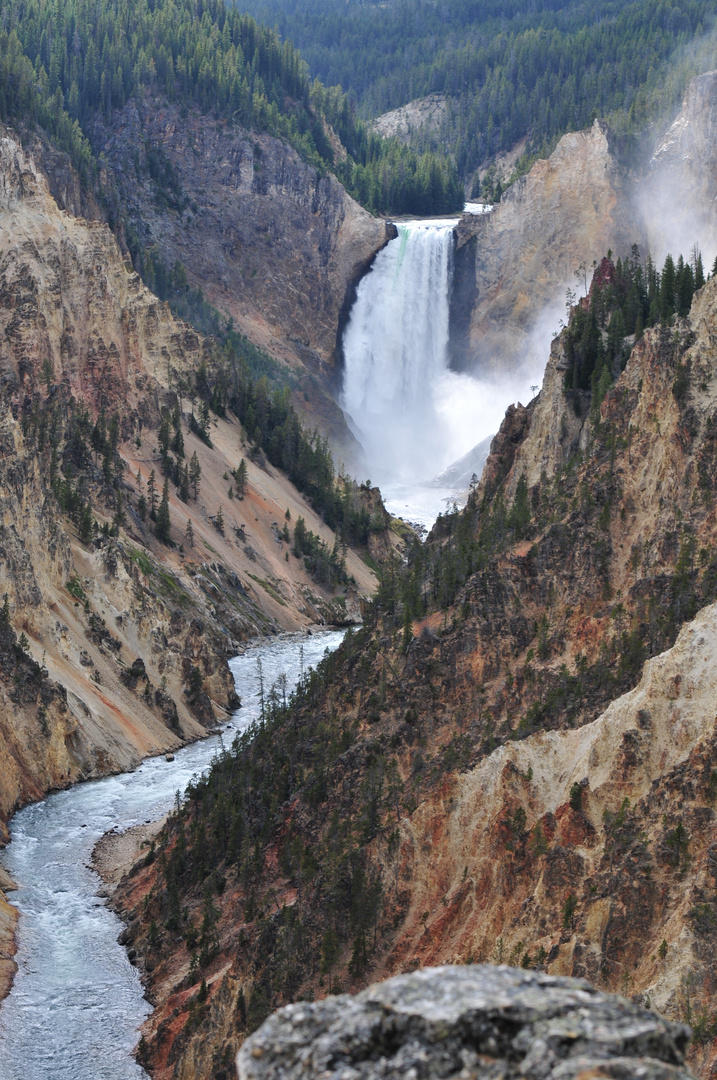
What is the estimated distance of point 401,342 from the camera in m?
182

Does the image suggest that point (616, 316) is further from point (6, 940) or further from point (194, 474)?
point (194, 474)

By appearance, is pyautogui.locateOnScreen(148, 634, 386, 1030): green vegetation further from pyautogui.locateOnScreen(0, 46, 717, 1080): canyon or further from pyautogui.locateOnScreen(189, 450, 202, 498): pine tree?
pyautogui.locateOnScreen(189, 450, 202, 498): pine tree

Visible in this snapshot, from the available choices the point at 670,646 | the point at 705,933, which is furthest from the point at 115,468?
the point at 705,933

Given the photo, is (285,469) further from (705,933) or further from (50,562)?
(705,933)

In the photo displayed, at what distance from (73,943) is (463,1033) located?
3033 centimetres

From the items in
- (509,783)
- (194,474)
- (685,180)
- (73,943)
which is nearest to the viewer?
(509,783)

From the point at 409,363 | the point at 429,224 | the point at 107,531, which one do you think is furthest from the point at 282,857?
the point at 429,224

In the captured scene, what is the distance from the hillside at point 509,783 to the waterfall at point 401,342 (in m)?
134

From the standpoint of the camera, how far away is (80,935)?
39.9 meters

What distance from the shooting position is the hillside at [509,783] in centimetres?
2608

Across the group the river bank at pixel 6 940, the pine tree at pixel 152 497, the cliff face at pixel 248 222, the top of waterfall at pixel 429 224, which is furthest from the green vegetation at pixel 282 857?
the top of waterfall at pixel 429 224

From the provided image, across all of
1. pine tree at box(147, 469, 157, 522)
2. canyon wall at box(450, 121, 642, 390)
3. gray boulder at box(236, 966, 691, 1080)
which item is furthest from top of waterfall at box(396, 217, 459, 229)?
gray boulder at box(236, 966, 691, 1080)

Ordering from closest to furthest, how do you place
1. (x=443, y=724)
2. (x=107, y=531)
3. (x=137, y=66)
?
1. (x=443, y=724)
2. (x=107, y=531)
3. (x=137, y=66)

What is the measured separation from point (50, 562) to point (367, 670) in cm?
2708
